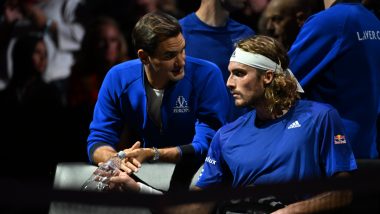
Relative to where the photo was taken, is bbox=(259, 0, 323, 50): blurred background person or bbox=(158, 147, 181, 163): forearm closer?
bbox=(158, 147, 181, 163): forearm

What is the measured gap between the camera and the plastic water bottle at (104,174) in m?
3.18

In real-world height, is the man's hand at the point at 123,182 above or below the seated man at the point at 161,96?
below

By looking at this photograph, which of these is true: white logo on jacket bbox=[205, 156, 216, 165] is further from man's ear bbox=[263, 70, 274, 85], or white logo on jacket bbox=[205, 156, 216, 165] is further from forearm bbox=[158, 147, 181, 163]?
man's ear bbox=[263, 70, 274, 85]

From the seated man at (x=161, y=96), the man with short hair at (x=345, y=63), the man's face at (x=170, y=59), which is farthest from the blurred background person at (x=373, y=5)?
the man's face at (x=170, y=59)

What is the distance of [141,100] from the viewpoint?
11.8 feet

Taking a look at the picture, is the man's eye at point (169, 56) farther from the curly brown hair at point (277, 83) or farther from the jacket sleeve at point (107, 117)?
the curly brown hair at point (277, 83)

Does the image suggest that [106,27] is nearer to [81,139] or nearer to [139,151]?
[81,139]

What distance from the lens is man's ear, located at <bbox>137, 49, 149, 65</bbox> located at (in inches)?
141

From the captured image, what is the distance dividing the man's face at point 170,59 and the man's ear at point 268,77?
448 mm

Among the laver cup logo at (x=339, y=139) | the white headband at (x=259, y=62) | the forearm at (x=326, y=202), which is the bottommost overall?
the laver cup logo at (x=339, y=139)

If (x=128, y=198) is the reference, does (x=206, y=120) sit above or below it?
below

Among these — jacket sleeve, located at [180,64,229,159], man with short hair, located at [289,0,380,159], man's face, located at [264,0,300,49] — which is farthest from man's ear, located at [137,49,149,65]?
man's face, located at [264,0,300,49]

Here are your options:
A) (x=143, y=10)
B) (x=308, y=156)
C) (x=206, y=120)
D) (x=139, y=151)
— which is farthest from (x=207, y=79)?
(x=143, y=10)

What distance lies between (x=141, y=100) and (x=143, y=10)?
1.01m
